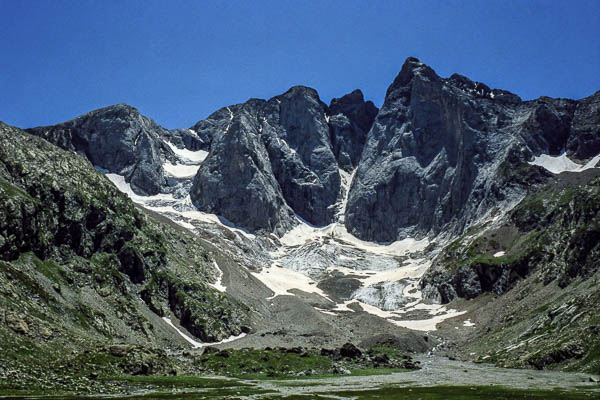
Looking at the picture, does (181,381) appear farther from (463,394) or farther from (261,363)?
(463,394)

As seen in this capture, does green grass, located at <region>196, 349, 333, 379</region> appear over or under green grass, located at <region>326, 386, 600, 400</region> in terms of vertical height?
under

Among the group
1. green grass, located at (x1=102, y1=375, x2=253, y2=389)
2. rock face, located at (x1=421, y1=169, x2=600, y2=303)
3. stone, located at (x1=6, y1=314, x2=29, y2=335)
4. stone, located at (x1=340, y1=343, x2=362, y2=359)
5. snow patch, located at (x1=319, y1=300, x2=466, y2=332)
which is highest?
rock face, located at (x1=421, y1=169, x2=600, y2=303)

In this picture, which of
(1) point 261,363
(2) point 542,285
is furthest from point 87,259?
(2) point 542,285

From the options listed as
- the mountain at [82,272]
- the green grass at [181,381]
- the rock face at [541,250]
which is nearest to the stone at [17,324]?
the mountain at [82,272]

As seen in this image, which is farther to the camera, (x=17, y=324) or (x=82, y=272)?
(x=82, y=272)

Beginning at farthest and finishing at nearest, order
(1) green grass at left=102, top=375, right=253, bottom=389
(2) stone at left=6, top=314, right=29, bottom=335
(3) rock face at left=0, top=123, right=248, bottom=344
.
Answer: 1. (3) rock face at left=0, top=123, right=248, bottom=344
2. (2) stone at left=6, top=314, right=29, bottom=335
3. (1) green grass at left=102, top=375, right=253, bottom=389

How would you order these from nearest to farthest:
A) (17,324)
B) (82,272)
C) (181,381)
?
(181,381) → (17,324) → (82,272)

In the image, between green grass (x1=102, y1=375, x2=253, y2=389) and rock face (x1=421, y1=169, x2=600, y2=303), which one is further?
rock face (x1=421, y1=169, x2=600, y2=303)

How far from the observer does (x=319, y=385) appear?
230 ft

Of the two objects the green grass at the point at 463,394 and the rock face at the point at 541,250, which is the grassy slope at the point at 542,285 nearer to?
the rock face at the point at 541,250

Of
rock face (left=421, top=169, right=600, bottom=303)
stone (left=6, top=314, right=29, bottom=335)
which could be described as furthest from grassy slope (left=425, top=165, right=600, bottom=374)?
stone (left=6, top=314, right=29, bottom=335)

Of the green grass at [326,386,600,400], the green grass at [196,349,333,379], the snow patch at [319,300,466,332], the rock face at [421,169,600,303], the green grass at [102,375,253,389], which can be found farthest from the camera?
the snow patch at [319,300,466,332]

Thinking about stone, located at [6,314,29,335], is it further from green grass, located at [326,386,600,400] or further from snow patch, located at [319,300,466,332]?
snow patch, located at [319,300,466,332]

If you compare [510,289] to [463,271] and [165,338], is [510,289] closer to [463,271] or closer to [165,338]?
[463,271]
